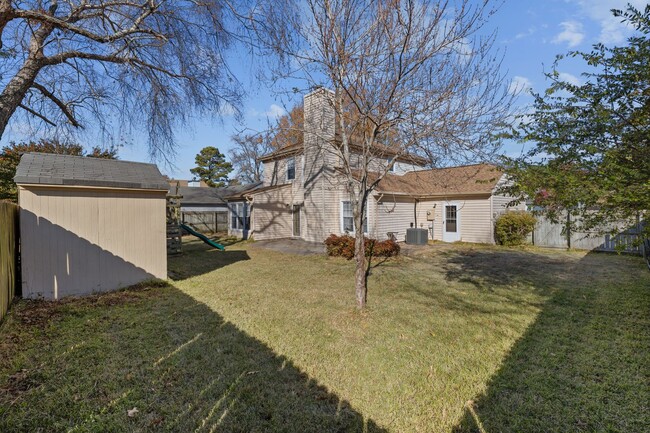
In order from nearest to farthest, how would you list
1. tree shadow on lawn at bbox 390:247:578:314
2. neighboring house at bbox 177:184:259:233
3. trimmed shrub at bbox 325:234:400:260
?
tree shadow on lawn at bbox 390:247:578:314 → trimmed shrub at bbox 325:234:400:260 → neighboring house at bbox 177:184:259:233

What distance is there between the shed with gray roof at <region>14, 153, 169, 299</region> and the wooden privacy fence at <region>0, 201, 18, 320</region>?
18cm

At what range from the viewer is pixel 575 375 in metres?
3.25

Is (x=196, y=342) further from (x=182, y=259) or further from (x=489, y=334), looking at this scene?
(x=182, y=259)

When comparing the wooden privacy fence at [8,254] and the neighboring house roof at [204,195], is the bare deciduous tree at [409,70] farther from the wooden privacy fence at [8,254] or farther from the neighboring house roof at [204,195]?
the neighboring house roof at [204,195]

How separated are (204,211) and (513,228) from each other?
70.4ft

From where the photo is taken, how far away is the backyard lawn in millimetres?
2650

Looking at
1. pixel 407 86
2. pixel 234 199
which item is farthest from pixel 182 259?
pixel 407 86

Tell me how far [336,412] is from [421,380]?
1.04 m

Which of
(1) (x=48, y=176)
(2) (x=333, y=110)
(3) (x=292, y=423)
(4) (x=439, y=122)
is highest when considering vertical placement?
(2) (x=333, y=110)

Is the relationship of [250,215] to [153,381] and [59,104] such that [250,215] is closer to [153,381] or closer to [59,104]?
[59,104]

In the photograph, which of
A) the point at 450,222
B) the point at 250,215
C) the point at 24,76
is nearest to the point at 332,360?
the point at 24,76

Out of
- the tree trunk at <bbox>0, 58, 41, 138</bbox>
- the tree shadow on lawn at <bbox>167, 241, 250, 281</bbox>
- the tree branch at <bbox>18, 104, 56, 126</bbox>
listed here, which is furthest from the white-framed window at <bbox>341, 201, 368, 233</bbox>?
the tree trunk at <bbox>0, 58, 41, 138</bbox>

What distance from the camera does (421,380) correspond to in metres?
3.20

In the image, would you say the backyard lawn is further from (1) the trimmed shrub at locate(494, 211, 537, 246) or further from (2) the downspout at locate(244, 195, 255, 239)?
(2) the downspout at locate(244, 195, 255, 239)
